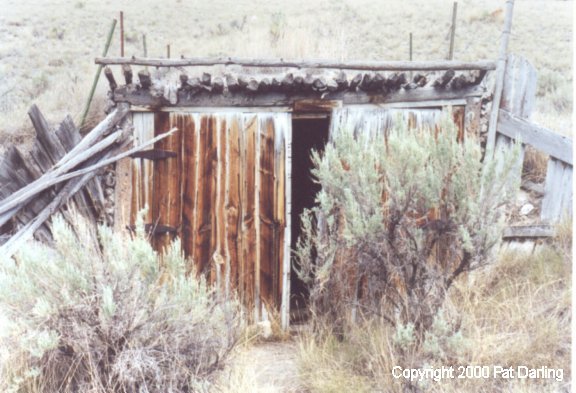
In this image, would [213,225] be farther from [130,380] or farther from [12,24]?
[12,24]

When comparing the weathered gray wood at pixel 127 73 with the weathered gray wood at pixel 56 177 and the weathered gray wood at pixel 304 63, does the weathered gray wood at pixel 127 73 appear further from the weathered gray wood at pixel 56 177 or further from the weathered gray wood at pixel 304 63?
the weathered gray wood at pixel 56 177

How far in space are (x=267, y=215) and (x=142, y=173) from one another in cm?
138

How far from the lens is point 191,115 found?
6.58 m

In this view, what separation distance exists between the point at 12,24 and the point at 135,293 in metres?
18.6

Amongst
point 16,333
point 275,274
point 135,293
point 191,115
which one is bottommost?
point 275,274

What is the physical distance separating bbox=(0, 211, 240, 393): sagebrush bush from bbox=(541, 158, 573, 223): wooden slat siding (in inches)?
179

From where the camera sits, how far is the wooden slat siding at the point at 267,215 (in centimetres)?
670

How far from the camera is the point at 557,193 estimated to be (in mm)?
7254

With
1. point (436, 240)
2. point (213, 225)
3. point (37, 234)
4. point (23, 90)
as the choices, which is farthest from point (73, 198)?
point (23, 90)

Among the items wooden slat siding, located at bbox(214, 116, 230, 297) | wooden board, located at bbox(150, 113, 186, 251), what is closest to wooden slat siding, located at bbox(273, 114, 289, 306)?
wooden slat siding, located at bbox(214, 116, 230, 297)

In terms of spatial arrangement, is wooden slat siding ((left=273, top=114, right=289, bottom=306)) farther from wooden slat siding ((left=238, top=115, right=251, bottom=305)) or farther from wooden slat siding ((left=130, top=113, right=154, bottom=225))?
wooden slat siding ((left=130, top=113, right=154, bottom=225))

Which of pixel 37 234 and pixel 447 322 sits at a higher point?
pixel 37 234

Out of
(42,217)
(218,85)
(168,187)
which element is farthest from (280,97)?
→ (42,217)

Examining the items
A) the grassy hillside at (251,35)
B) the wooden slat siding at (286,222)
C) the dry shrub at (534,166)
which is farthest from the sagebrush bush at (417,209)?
the grassy hillside at (251,35)
